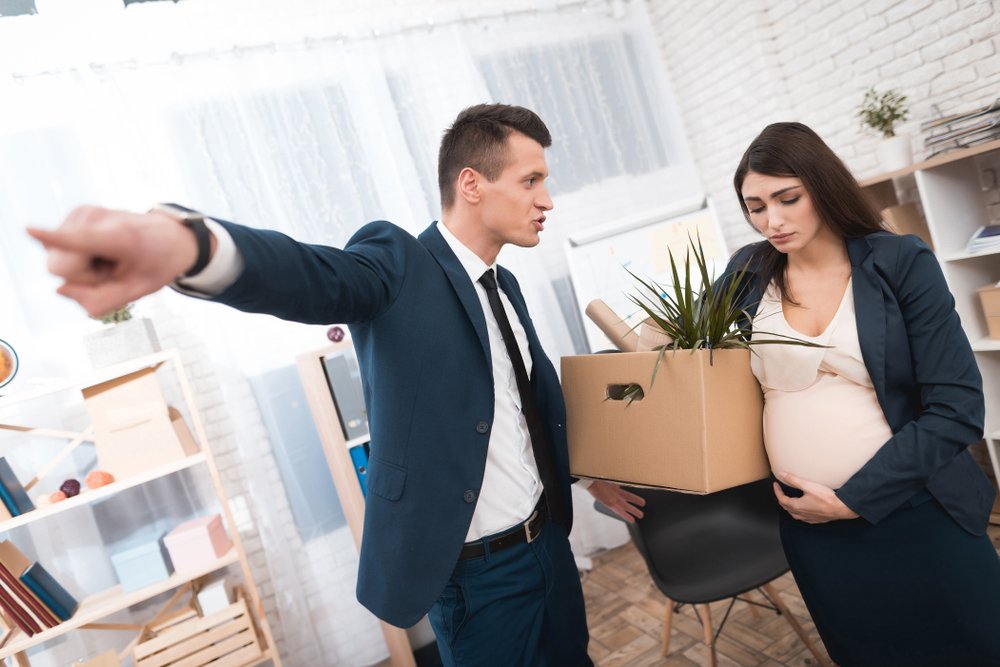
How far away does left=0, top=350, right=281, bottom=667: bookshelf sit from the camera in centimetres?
220

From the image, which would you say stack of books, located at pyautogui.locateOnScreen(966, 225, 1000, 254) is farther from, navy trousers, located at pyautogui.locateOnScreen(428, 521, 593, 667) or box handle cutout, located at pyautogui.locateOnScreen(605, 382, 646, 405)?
navy trousers, located at pyautogui.locateOnScreen(428, 521, 593, 667)

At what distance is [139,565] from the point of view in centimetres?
237

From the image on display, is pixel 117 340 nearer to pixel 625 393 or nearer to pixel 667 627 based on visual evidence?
pixel 625 393

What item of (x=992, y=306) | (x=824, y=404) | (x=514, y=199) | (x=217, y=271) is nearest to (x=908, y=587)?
(x=824, y=404)

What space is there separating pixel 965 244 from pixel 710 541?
1.61 meters

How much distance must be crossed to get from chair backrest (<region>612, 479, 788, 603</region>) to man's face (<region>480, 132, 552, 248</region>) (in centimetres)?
108

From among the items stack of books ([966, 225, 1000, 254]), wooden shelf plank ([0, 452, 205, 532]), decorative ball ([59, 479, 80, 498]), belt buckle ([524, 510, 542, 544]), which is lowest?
belt buckle ([524, 510, 542, 544])

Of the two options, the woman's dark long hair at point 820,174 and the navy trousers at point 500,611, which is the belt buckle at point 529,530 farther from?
the woman's dark long hair at point 820,174

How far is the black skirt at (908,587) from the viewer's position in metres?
1.27

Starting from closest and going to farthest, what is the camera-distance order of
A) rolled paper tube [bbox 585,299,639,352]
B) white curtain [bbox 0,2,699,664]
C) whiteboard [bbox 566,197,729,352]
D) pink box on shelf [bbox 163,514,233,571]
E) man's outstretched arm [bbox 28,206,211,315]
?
man's outstretched arm [bbox 28,206,211,315], rolled paper tube [bbox 585,299,639,352], pink box on shelf [bbox 163,514,233,571], white curtain [bbox 0,2,699,664], whiteboard [bbox 566,197,729,352]

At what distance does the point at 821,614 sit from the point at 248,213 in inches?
102

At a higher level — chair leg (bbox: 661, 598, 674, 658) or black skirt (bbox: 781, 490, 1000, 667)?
black skirt (bbox: 781, 490, 1000, 667)

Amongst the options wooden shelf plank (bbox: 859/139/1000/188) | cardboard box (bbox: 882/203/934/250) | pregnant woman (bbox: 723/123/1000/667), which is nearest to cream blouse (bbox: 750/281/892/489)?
pregnant woman (bbox: 723/123/1000/667)

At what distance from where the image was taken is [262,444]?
2.86m
